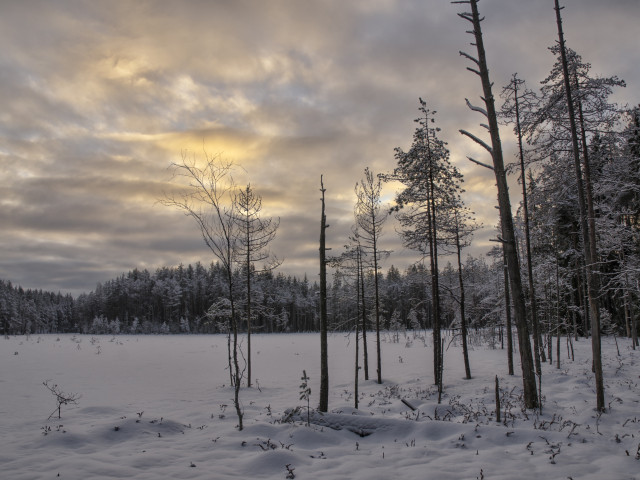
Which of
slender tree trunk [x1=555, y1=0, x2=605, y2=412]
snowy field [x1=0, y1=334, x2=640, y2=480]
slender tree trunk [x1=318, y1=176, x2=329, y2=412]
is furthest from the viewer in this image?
slender tree trunk [x1=318, y1=176, x2=329, y2=412]

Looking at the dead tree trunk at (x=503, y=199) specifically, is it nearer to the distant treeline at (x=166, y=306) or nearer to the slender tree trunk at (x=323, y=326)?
the slender tree trunk at (x=323, y=326)

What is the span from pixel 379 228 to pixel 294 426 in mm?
15126

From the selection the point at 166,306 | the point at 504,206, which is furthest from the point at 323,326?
the point at 166,306

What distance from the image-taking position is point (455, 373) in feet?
78.3

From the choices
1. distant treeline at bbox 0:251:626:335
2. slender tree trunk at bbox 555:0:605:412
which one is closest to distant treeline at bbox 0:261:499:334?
distant treeline at bbox 0:251:626:335

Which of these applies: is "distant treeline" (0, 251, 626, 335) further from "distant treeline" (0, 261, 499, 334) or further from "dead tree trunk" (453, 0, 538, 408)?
"dead tree trunk" (453, 0, 538, 408)

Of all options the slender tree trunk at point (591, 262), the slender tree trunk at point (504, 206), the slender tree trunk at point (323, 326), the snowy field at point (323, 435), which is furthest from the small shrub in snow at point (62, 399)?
the slender tree trunk at point (591, 262)

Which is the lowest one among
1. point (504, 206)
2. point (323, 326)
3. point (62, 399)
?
point (62, 399)

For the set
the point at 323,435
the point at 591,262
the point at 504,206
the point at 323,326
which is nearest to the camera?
the point at 323,435

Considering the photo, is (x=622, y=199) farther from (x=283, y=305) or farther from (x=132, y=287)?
(x=132, y=287)

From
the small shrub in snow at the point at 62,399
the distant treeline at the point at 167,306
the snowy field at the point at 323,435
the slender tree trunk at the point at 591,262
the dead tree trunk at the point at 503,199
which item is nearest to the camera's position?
the snowy field at the point at 323,435

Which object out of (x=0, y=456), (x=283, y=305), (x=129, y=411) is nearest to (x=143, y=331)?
(x=283, y=305)

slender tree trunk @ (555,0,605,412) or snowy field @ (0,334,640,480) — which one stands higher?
slender tree trunk @ (555,0,605,412)

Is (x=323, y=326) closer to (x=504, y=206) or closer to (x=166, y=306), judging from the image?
(x=504, y=206)
